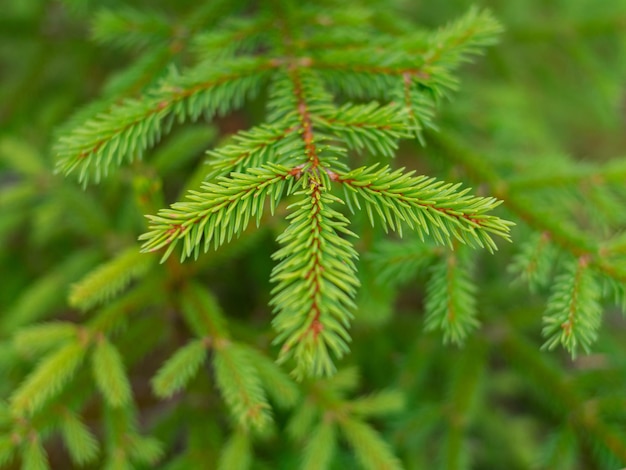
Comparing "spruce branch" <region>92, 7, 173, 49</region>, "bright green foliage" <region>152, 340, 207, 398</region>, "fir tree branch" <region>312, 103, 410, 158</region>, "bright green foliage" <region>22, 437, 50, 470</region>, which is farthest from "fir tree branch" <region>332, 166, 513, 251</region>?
"bright green foliage" <region>22, 437, 50, 470</region>

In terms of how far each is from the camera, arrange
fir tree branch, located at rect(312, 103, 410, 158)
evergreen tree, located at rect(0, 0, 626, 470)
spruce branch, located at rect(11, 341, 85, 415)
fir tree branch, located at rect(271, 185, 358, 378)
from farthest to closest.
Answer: spruce branch, located at rect(11, 341, 85, 415) < fir tree branch, located at rect(312, 103, 410, 158) < evergreen tree, located at rect(0, 0, 626, 470) < fir tree branch, located at rect(271, 185, 358, 378)

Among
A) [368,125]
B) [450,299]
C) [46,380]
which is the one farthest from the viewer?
[46,380]

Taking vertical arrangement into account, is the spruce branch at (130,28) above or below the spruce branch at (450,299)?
above

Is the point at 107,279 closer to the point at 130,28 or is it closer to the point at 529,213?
the point at 130,28

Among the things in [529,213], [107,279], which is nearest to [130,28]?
[107,279]

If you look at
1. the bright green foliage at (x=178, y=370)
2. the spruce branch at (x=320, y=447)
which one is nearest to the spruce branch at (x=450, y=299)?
the spruce branch at (x=320, y=447)

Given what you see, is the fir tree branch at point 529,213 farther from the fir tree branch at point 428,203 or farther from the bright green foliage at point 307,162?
the fir tree branch at point 428,203

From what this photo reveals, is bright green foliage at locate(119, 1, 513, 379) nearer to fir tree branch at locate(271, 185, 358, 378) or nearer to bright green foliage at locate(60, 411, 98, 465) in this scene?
fir tree branch at locate(271, 185, 358, 378)

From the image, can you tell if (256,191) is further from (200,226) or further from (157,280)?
(157,280)

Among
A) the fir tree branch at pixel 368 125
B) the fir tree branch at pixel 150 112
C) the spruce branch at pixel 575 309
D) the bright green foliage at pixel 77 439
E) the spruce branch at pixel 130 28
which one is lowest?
the bright green foliage at pixel 77 439

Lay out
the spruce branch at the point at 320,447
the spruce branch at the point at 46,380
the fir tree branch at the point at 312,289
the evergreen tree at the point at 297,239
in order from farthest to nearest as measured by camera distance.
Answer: the spruce branch at the point at 320,447, the spruce branch at the point at 46,380, the evergreen tree at the point at 297,239, the fir tree branch at the point at 312,289
